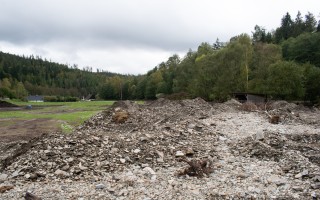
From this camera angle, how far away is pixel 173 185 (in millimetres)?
8586

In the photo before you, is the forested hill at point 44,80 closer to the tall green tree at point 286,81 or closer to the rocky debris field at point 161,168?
the tall green tree at point 286,81

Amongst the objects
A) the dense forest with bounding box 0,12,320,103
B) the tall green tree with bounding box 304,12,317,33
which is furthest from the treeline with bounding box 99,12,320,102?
the tall green tree with bounding box 304,12,317,33

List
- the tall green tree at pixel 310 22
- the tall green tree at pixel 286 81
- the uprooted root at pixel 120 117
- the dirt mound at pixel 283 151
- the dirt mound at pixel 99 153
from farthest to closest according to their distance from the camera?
the tall green tree at pixel 310 22 → the tall green tree at pixel 286 81 → the uprooted root at pixel 120 117 → the dirt mound at pixel 283 151 → the dirt mound at pixel 99 153

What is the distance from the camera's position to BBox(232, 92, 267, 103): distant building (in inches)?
1618

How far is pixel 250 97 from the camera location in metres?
41.3

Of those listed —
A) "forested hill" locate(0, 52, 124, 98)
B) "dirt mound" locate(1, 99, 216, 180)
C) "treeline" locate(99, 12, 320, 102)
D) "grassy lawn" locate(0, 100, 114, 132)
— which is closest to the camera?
"dirt mound" locate(1, 99, 216, 180)

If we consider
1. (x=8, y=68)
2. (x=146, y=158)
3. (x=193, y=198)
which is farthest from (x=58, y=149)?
(x=8, y=68)

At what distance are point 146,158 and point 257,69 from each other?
45.1m

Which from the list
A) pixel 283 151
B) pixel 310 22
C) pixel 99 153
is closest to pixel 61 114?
pixel 99 153

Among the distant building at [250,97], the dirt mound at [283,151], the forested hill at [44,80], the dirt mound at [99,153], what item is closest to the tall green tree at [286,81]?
the distant building at [250,97]

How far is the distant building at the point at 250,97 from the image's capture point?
135 feet

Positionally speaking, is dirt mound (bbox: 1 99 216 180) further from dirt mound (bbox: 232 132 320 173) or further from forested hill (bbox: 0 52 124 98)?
forested hill (bbox: 0 52 124 98)

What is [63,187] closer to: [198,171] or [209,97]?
[198,171]

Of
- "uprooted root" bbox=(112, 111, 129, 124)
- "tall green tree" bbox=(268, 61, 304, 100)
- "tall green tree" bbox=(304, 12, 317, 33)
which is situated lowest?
"uprooted root" bbox=(112, 111, 129, 124)
